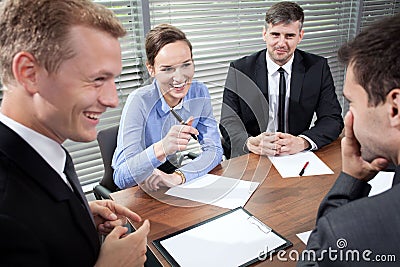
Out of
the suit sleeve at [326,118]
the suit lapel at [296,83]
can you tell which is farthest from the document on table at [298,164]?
the suit lapel at [296,83]

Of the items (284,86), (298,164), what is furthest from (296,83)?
(298,164)

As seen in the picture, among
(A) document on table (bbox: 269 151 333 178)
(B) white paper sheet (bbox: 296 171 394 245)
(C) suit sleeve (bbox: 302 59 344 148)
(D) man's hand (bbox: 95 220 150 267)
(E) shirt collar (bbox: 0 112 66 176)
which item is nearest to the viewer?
(E) shirt collar (bbox: 0 112 66 176)

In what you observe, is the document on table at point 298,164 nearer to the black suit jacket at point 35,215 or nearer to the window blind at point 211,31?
the window blind at point 211,31

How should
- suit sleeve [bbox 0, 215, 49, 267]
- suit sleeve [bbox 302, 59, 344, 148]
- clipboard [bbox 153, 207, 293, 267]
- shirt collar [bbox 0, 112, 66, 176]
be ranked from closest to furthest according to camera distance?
suit sleeve [bbox 0, 215, 49, 267]
shirt collar [bbox 0, 112, 66, 176]
clipboard [bbox 153, 207, 293, 267]
suit sleeve [bbox 302, 59, 344, 148]

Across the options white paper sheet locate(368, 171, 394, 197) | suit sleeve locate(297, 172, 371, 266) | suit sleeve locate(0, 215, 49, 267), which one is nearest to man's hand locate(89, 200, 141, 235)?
suit sleeve locate(0, 215, 49, 267)

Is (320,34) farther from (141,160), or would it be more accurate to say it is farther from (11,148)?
(11,148)

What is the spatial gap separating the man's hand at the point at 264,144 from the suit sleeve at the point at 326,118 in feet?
0.75

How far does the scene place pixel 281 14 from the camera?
6.81 ft

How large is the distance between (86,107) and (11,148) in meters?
0.16

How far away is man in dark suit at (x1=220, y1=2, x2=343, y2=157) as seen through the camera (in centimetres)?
189

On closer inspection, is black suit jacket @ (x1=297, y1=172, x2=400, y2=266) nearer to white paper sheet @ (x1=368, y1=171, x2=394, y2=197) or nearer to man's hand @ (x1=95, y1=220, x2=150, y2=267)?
man's hand @ (x1=95, y1=220, x2=150, y2=267)

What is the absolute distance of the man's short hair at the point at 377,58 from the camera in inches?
29.8

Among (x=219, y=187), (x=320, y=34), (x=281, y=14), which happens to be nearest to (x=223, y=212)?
(x=219, y=187)

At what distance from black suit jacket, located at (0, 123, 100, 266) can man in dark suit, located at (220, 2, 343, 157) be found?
3.91 ft
